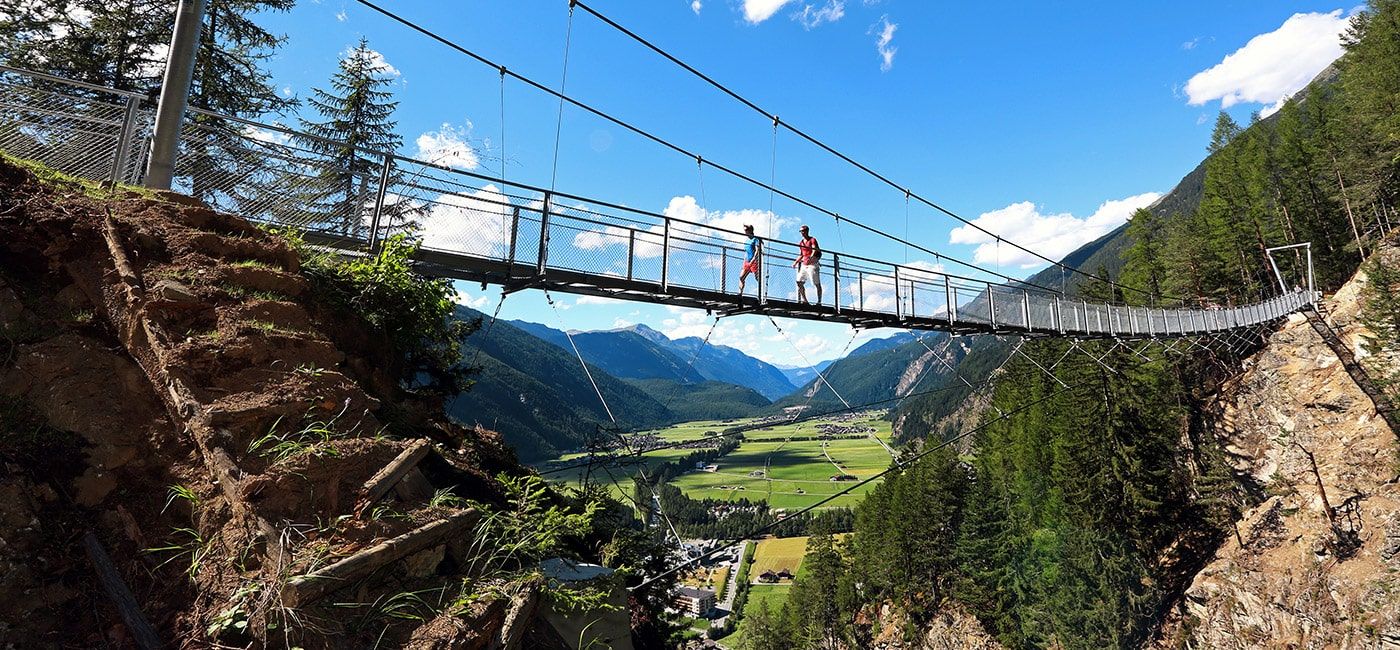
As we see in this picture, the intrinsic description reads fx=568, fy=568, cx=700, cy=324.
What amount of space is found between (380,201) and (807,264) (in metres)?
7.09

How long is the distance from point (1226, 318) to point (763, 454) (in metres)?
120

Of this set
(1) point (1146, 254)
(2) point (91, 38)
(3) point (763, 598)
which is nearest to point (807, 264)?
(2) point (91, 38)

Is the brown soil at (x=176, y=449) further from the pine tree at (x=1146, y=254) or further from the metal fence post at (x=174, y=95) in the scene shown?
the pine tree at (x=1146, y=254)

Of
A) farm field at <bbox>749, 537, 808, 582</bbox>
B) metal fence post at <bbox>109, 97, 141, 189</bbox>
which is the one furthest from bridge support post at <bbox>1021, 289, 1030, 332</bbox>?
farm field at <bbox>749, 537, 808, 582</bbox>

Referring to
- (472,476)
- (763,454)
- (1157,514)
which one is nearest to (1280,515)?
(1157,514)

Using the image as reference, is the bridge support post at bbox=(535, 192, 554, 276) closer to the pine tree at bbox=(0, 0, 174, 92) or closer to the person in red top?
the person in red top

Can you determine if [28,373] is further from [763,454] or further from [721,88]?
[763,454]

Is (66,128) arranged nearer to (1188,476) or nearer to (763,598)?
(1188,476)

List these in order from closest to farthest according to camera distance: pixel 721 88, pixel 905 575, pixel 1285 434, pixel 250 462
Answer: pixel 250 462 → pixel 721 88 → pixel 1285 434 → pixel 905 575

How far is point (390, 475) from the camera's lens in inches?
138

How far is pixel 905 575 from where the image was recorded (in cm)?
4369

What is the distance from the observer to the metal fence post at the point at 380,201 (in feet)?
22.7

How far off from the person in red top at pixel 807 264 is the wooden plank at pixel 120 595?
9517 mm

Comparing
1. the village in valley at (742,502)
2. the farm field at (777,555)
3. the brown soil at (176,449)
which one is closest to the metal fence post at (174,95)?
the brown soil at (176,449)
